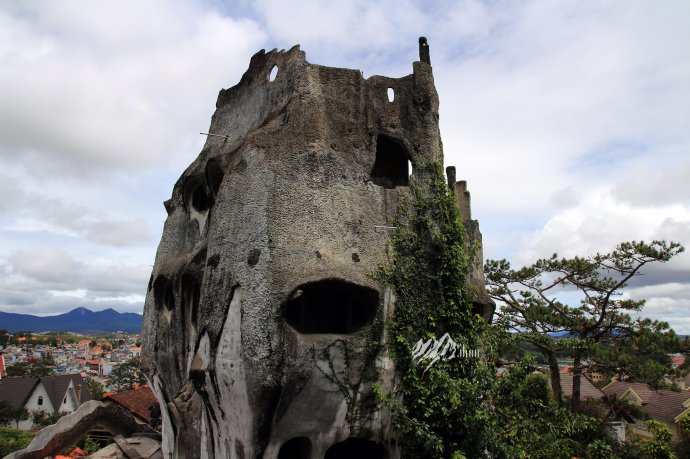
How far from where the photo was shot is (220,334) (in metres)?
8.66

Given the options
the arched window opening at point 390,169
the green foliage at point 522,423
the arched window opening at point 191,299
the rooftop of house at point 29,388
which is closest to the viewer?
the green foliage at point 522,423

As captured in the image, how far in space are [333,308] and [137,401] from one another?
64.1ft

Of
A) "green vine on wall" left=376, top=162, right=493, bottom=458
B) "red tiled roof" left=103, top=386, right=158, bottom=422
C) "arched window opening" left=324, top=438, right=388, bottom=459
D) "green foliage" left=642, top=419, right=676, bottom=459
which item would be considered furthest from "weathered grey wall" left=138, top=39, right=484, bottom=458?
"green foliage" left=642, top=419, right=676, bottom=459

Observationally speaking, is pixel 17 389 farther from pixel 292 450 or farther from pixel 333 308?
pixel 333 308

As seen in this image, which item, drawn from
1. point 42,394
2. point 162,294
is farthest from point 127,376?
point 162,294

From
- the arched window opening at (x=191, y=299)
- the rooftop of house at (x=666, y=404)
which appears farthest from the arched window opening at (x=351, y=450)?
the rooftop of house at (x=666, y=404)

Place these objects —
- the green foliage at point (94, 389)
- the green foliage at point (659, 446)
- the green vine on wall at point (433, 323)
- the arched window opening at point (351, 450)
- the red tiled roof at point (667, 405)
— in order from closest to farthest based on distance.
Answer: the green vine on wall at point (433, 323), the arched window opening at point (351, 450), the green foliage at point (659, 446), the red tiled roof at point (667, 405), the green foliage at point (94, 389)

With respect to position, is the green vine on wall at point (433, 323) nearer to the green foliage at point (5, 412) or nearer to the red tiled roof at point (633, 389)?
the red tiled roof at point (633, 389)

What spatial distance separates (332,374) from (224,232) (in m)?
3.03

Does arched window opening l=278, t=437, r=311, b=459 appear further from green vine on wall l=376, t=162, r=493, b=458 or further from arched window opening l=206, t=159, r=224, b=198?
arched window opening l=206, t=159, r=224, b=198

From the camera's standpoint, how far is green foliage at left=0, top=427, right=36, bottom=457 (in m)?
25.2

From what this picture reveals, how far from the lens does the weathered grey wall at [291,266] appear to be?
328 inches

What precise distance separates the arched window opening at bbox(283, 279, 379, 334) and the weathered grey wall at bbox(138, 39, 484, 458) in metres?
0.08

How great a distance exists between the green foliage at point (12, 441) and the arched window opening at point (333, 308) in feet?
70.4
